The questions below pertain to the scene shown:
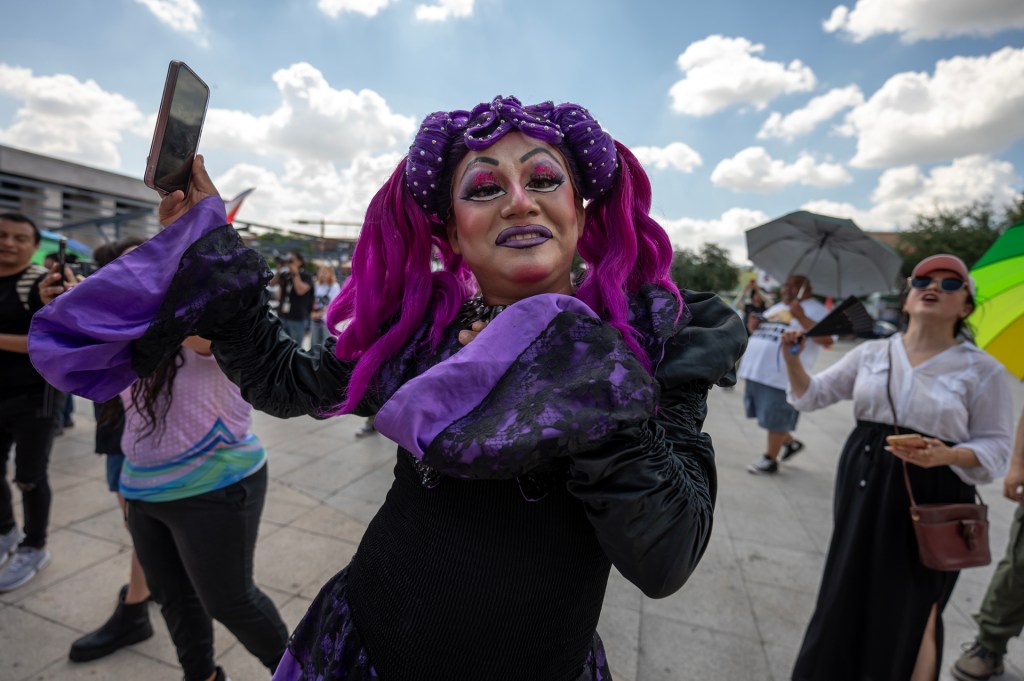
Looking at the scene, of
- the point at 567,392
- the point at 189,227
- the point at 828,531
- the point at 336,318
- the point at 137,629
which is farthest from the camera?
the point at 828,531

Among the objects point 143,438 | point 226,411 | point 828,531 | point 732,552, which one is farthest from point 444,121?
point 828,531

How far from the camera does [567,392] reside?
80 cm

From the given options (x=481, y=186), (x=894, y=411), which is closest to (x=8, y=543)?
(x=481, y=186)

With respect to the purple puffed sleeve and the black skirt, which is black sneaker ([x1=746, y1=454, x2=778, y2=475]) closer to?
the black skirt

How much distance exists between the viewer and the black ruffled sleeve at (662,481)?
80cm

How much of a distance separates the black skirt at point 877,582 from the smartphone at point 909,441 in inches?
10.1

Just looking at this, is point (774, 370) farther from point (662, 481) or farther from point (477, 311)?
point (662, 481)

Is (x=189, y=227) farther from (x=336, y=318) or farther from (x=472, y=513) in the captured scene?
(x=472, y=513)

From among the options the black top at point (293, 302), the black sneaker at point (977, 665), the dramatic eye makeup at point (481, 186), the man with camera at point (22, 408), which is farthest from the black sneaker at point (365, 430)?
the dramatic eye makeup at point (481, 186)

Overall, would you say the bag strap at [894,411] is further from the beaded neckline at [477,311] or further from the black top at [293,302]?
the black top at [293,302]

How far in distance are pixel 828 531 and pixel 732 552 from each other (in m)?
0.99

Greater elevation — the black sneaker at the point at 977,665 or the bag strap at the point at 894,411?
the bag strap at the point at 894,411

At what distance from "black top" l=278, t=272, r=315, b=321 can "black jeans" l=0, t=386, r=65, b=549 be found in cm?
506

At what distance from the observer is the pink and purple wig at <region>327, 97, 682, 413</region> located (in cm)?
119
